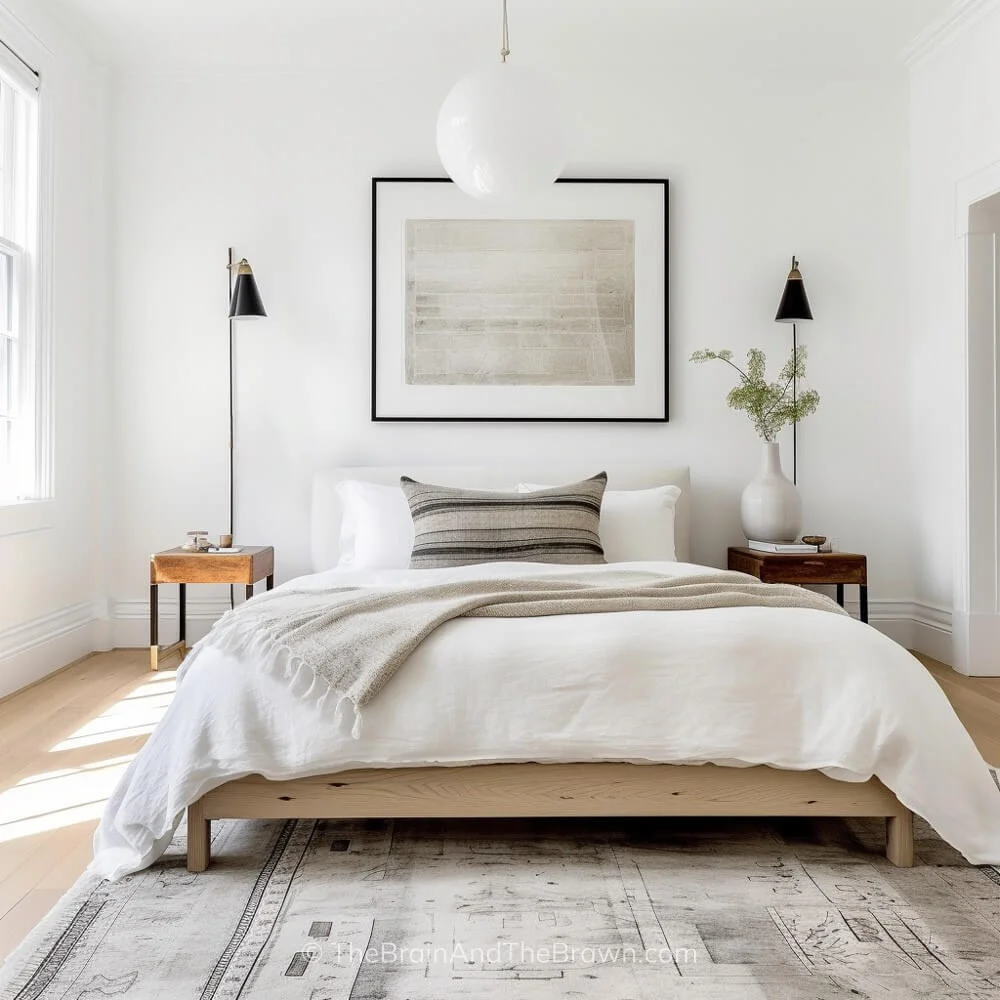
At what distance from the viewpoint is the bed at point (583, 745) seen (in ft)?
6.75

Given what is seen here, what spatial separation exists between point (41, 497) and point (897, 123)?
14.7ft

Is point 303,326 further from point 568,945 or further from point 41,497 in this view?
point 568,945

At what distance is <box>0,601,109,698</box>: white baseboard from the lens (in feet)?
12.2

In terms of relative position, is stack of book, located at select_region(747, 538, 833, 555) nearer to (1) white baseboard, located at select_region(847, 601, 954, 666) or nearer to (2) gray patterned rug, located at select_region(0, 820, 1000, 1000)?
(1) white baseboard, located at select_region(847, 601, 954, 666)

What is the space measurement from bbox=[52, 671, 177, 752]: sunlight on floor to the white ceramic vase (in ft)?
8.56

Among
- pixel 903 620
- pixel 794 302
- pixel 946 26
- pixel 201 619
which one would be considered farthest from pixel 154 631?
pixel 946 26

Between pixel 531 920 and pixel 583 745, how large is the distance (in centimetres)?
39

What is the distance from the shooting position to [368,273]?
15.0 ft

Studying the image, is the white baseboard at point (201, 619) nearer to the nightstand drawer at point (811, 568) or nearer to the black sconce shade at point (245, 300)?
the nightstand drawer at point (811, 568)

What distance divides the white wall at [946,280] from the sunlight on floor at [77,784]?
11.7 ft

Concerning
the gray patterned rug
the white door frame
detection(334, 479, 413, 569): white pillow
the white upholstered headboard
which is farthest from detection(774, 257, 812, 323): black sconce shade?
the gray patterned rug

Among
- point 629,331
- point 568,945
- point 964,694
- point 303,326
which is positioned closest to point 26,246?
point 303,326

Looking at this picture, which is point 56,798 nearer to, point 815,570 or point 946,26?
point 815,570

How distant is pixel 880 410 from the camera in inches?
181
